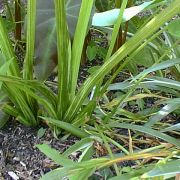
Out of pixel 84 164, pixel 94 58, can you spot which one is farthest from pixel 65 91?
pixel 94 58

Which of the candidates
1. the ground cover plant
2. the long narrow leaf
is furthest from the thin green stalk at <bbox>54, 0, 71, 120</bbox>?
the long narrow leaf

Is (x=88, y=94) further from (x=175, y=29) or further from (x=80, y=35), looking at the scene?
(x=175, y=29)

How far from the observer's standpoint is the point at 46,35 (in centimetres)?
91

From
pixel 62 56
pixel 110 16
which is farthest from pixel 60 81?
pixel 110 16

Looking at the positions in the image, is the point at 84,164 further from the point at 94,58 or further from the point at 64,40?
the point at 94,58

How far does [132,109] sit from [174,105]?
117 mm

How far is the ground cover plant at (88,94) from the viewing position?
0.78 meters

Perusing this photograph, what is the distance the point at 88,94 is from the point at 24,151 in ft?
0.50

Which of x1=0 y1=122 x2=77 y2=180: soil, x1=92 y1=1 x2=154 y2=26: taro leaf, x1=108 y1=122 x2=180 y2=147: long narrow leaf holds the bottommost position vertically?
x1=0 y1=122 x2=77 y2=180: soil

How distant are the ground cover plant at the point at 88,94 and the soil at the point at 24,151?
19mm

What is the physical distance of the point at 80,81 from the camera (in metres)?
1.09

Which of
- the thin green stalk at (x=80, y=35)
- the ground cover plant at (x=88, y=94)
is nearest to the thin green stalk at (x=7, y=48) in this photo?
the ground cover plant at (x=88, y=94)

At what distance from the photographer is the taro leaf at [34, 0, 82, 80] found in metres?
0.88

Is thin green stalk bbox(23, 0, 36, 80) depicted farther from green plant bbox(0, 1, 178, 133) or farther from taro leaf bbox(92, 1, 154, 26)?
taro leaf bbox(92, 1, 154, 26)
